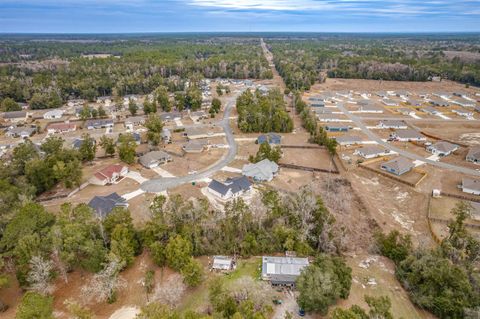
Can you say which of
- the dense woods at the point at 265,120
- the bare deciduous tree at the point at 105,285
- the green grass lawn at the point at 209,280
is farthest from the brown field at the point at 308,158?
the bare deciduous tree at the point at 105,285

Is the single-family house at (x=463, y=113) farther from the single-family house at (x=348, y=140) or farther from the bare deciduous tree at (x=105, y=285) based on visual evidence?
the bare deciduous tree at (x=105, y=285)

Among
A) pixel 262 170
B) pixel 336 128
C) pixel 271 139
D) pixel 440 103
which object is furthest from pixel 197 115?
pixel 440 103

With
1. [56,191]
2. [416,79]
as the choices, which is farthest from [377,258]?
[416,79]

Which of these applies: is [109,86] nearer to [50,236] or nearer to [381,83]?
[50,236]

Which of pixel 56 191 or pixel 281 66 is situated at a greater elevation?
pixel 281 66

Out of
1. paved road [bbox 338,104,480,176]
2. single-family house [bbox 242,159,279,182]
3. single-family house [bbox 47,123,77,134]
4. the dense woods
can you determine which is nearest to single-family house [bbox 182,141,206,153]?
single-family house [bbox 242,159,279,182]

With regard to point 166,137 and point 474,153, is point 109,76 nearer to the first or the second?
point 166,137
